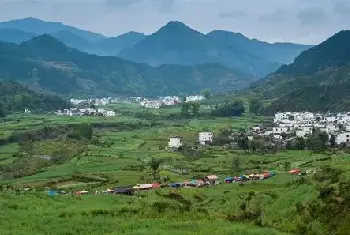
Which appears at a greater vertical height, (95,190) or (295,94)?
(295,94)

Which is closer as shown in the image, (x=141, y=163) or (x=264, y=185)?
(x=264, y=185)

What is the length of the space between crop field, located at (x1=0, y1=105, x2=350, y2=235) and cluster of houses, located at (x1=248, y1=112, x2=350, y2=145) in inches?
346

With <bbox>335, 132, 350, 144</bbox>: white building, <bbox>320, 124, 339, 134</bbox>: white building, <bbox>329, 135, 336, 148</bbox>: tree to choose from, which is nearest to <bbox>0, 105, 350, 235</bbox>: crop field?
<bbox>329, 135, 336, 148</bbox>: tree

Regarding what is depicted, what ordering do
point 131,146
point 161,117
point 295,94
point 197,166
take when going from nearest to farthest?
point 197,166 → point 131,146 → point 161,117 → point 295,94

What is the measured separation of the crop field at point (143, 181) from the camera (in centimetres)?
2567

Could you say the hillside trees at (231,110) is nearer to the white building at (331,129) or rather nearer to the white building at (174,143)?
the white building at (331,129)

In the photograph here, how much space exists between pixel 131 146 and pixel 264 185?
50.5 m

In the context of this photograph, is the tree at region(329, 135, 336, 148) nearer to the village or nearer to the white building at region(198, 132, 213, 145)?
the village

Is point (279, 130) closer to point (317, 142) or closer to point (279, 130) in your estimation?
point (279, 130)

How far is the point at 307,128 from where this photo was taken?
12000cm

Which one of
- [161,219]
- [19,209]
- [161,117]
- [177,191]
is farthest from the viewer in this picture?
[161,117]

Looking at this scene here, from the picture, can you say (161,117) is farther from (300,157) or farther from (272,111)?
(300,157)

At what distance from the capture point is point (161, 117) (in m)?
167

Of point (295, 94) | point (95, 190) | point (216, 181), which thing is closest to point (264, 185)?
point (216, 181)
